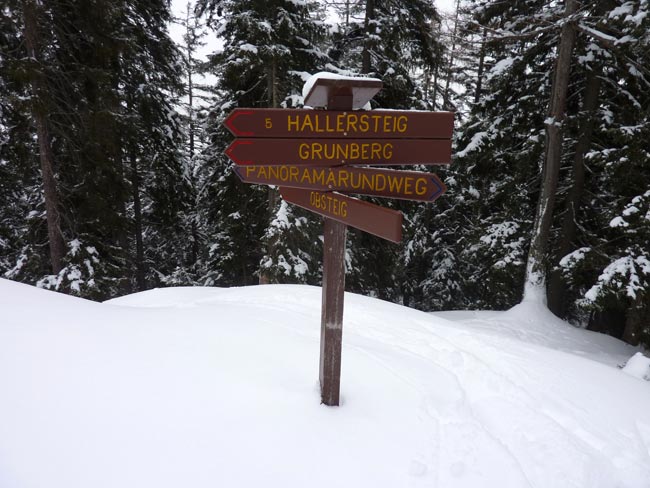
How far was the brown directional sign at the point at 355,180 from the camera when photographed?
8.50 ft

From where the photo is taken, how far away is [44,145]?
29.7 feet

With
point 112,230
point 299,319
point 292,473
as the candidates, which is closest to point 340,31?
point 112,230

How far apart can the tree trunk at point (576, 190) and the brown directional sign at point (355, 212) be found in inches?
383

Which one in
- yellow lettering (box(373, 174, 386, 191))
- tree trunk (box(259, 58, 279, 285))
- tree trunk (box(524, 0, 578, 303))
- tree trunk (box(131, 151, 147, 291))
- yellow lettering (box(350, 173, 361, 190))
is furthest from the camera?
tree trunk (box(131, 151, 147, 291))

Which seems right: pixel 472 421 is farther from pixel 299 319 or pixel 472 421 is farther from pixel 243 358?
pixel 299 319

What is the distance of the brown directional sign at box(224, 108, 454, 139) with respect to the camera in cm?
284

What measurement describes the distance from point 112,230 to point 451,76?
1749 cm

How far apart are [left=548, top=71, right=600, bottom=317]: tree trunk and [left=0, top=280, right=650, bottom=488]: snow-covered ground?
7.62 m

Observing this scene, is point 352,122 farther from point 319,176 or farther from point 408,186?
point 408,186

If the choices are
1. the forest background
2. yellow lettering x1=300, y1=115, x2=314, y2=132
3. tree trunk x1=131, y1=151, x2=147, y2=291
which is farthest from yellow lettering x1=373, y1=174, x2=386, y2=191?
tree trunk x1=131, y1=151, x2=147, y2=291

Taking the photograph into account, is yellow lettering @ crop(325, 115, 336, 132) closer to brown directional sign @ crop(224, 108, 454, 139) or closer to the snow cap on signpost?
brown directional sign @ crop(224, 108, 454, 139)

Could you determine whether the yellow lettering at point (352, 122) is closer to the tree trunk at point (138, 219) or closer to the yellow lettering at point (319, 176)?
the yellow lettering at point (319, 176)

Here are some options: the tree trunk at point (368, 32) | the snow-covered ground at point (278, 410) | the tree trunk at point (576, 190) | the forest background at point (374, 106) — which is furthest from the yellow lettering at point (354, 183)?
the tree trunk at point (576, 190)

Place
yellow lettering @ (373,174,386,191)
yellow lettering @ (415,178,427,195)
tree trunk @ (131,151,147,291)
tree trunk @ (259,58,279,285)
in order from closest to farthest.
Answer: yellow lettering @ (415,178,427,195)
yellow lettering @ (373,174,386,191)
tree trunk @ (259,58,279,285)
tree trunk @ (131,151,147,291)
